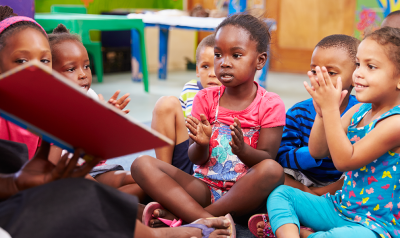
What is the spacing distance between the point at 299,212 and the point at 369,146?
0.26 meters

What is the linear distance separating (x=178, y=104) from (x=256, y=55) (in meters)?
0.31

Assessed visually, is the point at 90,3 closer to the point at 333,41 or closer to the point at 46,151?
the point at 333,41

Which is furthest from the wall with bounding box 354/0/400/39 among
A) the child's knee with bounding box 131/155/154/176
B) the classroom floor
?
the child's knee with bounding box 131/155/154/176

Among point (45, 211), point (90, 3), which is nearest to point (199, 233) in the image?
point (45, 211)

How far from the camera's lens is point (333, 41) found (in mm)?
1188

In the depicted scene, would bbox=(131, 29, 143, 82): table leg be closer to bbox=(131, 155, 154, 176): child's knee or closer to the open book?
bbox=(131, 155, 154, 176): child's knee

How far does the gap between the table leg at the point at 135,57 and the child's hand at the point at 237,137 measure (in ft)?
10.2

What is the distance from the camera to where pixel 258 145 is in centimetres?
113

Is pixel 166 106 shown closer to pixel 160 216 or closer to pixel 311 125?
pixel 160 216

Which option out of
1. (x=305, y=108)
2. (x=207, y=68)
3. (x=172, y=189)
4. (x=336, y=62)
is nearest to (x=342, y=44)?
(x=336, y=62)

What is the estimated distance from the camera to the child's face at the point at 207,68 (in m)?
1.53

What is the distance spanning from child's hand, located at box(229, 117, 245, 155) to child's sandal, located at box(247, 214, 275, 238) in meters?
0.19

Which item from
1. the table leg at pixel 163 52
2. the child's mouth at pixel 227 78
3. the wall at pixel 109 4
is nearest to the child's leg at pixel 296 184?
the child's mouth at pixel 227 78

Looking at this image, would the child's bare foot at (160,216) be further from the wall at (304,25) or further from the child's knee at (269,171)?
the wall at (304,25)
